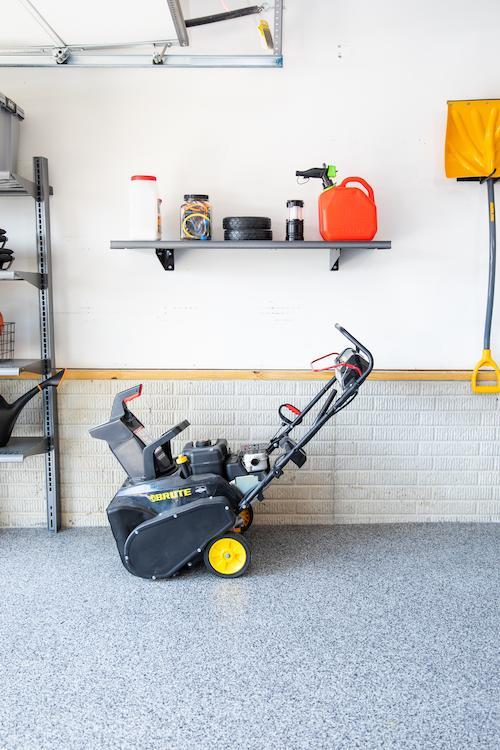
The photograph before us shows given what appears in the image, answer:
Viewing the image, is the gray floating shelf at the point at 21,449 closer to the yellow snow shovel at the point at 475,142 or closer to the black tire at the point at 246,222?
the black tire at the point at 246,222

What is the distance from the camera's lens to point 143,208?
2.81m

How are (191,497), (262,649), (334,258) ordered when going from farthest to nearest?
(334,258) → (191,497) → (262,649)

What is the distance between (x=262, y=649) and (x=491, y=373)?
189 centimetres

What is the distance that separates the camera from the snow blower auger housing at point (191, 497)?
2510 millimetres

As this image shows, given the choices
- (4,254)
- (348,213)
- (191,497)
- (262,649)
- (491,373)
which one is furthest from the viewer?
(491,373)

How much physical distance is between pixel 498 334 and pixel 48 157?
2.46m

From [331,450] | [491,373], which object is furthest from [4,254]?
[491,373]

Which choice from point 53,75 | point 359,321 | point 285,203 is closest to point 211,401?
point 359,321

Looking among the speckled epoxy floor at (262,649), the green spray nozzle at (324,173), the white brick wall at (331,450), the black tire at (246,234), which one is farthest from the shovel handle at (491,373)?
the black tire at (246,234)

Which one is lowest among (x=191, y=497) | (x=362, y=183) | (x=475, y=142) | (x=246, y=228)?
(x=191, y=497)

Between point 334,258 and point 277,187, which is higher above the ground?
point 277,187

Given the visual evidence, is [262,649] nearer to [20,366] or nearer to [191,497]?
[191,497]

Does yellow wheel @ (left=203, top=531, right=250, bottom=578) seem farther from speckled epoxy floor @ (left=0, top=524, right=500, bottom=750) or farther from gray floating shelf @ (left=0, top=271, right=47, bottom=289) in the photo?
gray floating shelf @ (left=0, top=271, right=47, bottom=289)

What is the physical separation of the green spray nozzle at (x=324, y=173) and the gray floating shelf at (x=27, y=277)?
52.3 inches
